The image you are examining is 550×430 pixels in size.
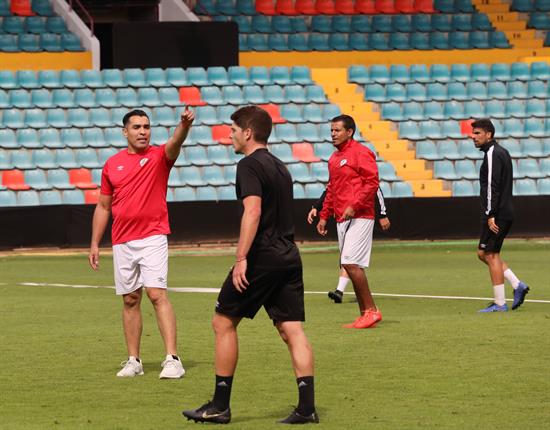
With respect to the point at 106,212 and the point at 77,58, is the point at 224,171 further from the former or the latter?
the point at 106,212

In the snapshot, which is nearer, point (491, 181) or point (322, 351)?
point (322, 351)

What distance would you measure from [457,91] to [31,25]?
1048 centimetres

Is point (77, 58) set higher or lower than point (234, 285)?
higher

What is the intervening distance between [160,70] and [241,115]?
73.3 ft

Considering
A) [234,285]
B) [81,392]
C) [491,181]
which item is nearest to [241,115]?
[234,285]

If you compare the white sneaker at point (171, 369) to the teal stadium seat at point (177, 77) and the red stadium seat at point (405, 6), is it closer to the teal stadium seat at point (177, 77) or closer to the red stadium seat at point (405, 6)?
the teal stadium seat at point (177, 77)

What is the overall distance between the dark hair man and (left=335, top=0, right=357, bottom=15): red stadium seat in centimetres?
2538

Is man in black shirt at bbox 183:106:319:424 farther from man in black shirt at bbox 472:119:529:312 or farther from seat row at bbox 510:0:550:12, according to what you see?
seat row at bbox 510:0:550:12

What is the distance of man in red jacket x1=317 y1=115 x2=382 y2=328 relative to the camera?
40.9ft

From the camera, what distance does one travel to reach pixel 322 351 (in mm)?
10672

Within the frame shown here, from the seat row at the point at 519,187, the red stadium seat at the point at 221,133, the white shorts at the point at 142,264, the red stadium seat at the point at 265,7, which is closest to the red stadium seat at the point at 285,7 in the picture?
the red stadium seat at the point at 265,7

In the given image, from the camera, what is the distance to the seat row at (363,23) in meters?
32.8

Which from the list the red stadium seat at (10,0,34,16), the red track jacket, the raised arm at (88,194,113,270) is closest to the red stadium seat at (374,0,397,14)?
the red stadium seat at (10,0,34,16)

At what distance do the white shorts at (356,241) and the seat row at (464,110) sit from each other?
1706 cm
